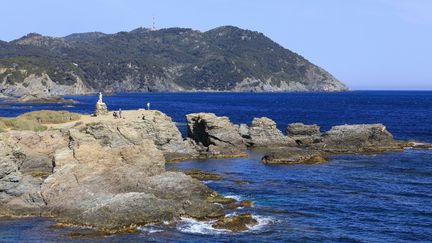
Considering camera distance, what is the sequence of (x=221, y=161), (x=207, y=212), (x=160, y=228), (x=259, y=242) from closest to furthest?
(x=259, y=242)
(x=160, y=228)
(x=207, y=212)
(x=221, y=161)

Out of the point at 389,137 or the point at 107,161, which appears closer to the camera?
the point at 107,161

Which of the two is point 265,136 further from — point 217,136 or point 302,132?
point 217,136

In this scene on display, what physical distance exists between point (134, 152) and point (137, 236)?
Answer: 1127cm

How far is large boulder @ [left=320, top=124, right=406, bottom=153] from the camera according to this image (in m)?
72.4

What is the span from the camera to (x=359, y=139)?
7400 cm

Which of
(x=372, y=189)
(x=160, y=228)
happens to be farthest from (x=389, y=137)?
(x=160, y=228)

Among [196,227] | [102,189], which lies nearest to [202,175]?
[102,189]

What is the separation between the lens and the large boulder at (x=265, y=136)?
75062mm

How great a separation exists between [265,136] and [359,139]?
1264 cm

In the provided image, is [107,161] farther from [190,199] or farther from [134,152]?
[190,199]

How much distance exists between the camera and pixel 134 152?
139ft

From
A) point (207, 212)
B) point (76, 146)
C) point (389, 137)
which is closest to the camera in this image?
point (207, 212)

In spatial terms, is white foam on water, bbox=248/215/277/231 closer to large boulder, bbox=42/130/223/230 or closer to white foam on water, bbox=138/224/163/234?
large boulder, bbox=42/130/223/230

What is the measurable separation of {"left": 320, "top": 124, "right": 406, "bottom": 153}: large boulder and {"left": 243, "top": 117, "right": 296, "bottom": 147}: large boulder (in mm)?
5429
